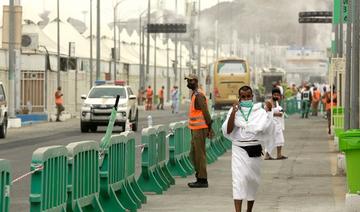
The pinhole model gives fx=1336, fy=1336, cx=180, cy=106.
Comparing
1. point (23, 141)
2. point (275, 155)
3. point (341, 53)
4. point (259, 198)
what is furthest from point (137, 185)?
point (341, 53)

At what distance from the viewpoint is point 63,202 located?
13586 millimetres

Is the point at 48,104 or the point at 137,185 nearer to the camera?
the point at 137,185

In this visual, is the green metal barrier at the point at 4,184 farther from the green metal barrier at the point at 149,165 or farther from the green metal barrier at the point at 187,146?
the green metal barrier at the point at 187,146

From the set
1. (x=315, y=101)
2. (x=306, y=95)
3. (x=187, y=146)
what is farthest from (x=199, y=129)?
(x=315, y=101)

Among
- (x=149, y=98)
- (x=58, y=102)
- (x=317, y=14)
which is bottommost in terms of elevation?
(x=149, y=98)

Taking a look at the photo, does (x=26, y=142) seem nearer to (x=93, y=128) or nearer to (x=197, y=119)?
(x=93, y=128)

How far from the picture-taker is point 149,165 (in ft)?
68.1

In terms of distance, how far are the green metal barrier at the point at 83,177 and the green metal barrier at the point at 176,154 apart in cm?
843

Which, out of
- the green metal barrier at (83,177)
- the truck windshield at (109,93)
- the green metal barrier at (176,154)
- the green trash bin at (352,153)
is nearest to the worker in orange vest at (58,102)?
the truck windshield at (109,93)

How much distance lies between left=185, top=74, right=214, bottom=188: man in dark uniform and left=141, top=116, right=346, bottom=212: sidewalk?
0.95 ft

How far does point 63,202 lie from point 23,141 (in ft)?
90.5

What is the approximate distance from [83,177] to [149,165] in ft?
19.6

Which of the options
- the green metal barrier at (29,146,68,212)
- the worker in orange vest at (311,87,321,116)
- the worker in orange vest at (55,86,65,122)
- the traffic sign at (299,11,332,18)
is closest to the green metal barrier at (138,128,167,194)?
the green metal barrier at (29,146,68,212)

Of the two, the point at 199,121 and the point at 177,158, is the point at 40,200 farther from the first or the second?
the point at 177,158
